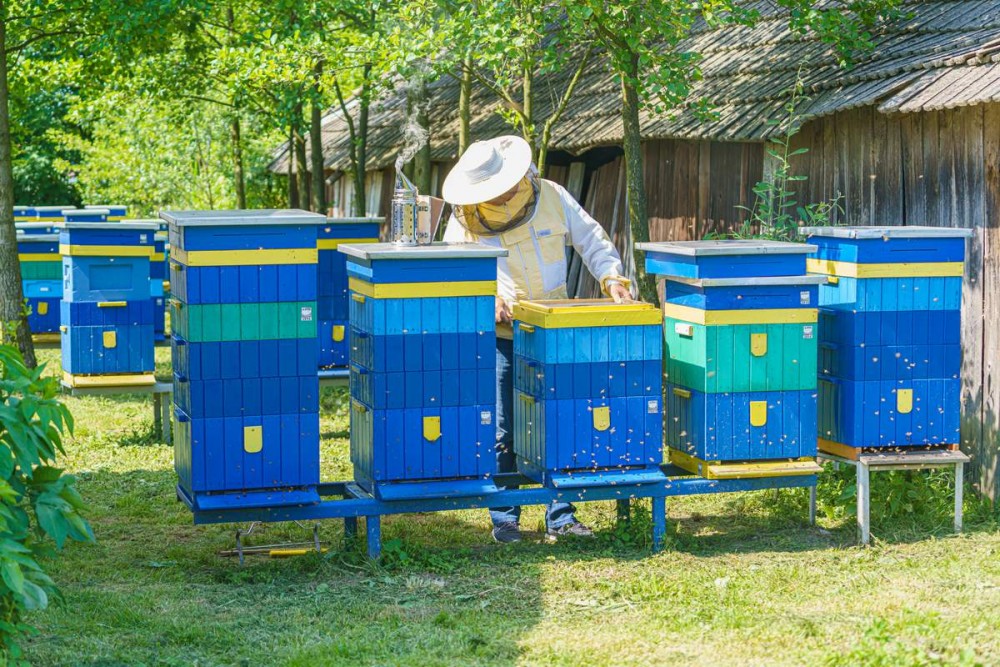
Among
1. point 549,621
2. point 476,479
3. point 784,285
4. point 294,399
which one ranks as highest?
point 784,285

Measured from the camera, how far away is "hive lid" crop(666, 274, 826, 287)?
620cm

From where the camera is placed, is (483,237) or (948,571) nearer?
(948,571)

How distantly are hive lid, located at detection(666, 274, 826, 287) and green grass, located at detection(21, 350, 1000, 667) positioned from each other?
1.24 metres

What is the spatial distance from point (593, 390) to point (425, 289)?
36.2 inches

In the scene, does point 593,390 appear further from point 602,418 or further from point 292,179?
point 292,179

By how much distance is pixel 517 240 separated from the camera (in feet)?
22.2

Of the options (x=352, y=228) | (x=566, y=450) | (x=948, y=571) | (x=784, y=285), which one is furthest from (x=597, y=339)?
(x=352, y=228)

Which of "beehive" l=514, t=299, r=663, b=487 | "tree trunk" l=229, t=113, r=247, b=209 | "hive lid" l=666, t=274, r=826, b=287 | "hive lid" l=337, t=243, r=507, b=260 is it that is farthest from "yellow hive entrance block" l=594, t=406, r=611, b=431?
"tree trunk" l=229, t=113, r=247, b=209

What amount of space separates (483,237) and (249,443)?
1623 mm

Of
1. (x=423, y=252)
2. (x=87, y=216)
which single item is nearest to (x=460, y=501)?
(x=423, y=252)

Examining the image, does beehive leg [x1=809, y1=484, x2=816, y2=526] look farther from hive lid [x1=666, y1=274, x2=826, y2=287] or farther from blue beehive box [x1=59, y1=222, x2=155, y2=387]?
blue beehive box [x1=59, y1=222, x2=155, y2=387]

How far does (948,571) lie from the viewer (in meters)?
6.05

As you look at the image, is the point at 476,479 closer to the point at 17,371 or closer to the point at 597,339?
the point at 597,339

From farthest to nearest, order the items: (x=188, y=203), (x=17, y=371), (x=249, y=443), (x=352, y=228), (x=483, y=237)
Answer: (x=188, y=203) → (x=352, y=228) → (x=483, y=237) → (x=249, y=443) → (x=17, y=371)
